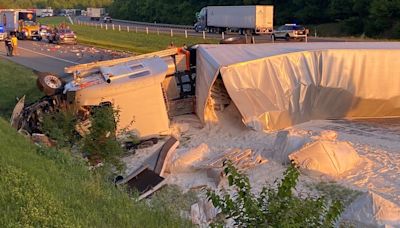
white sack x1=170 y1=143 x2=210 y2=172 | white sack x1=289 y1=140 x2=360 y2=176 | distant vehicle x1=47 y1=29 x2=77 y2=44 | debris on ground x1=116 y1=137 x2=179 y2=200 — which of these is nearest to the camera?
debris on ground x1=116 y1=137 x2=179 y2=200

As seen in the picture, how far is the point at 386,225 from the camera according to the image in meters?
8.27

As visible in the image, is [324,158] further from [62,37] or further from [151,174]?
[62,37]

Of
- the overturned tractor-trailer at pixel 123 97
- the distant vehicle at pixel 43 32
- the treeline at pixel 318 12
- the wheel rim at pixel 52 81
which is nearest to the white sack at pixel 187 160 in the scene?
the overturned tractor-trailer at pixel 123 97

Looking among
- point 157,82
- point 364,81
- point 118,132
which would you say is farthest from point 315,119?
point 118,132

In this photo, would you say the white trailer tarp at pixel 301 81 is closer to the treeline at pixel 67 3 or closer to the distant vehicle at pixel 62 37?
the distant vehicle at pixel 62 37

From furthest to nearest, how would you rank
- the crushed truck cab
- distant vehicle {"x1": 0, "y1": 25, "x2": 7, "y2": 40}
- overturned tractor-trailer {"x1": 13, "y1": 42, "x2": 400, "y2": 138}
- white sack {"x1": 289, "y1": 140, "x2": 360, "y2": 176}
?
distant vehicle {"x1": 0, "y1": 25, "x2": 7, "y2": 40}
overturned tractor-trailer {"x1": 13, "y1": 42, "x2": 400, "y2": 138}
the crushed truck cab
white sack {"x1": 289, "y1": 140, "x2": 360, "y2": 176}

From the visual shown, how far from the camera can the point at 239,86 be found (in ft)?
47.3

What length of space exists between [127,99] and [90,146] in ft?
9.60

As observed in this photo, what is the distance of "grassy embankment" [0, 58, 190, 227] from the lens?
547 cm

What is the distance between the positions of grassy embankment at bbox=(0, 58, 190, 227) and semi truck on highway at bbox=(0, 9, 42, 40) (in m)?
47.9

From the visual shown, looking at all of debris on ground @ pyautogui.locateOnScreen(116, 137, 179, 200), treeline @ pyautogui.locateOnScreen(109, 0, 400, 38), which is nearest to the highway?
debris on ground @ pyautogui.locateOnScreen(116, 137, 179, 200)

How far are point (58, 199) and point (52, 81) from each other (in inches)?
420

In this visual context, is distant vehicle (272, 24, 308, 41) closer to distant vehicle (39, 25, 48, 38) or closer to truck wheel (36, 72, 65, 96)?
distant vehicle (39, 25, 48, 38)

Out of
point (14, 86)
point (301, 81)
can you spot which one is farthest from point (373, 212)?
point (14, 86)
